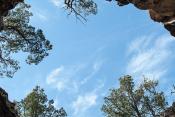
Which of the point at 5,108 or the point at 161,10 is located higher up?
the point at 161,10

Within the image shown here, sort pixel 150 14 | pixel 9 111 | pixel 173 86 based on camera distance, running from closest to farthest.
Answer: pixel 173 86 < pixel 9 111 < pixel 150 14

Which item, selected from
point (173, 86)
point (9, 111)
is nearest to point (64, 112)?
point (9, 111)

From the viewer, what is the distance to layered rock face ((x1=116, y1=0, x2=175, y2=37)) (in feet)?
81.0

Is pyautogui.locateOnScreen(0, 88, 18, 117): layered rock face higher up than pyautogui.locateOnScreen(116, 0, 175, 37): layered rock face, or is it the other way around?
pyautogui.locateOnScreen(116, 0, 175, 37): layered rock face

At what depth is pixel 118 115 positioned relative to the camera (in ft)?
123

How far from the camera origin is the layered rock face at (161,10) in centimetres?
2469

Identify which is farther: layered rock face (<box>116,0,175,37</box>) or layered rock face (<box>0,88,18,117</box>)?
layered rock face (<box>116,0,175,37</box>)

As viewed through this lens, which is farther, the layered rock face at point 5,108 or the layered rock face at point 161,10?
the layered rock face at point 161,10

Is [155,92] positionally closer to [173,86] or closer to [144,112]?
[144,112]

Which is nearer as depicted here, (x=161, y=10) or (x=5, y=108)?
(x=5, y=108)

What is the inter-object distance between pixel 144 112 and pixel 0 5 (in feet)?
55.3

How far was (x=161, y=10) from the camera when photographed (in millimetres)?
25188

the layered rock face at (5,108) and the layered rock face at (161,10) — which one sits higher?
the layered rock face at (161,10)

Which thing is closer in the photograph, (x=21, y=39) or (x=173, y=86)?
(x=173, y=86)
